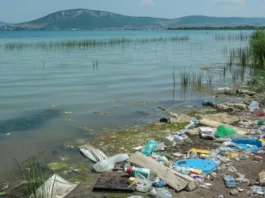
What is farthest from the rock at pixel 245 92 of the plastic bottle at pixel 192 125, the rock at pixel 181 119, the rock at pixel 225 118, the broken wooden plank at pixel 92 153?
the broken wooden plank at pixel 92 153

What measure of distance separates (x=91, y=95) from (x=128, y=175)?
26.3 feet

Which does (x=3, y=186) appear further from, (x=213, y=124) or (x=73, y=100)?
(x=73, y=100)

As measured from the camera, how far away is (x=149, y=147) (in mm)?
7195

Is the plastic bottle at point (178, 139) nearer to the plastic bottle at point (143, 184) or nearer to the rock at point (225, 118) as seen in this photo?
the rock at point (225, 118)

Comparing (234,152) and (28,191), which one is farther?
(234,152)

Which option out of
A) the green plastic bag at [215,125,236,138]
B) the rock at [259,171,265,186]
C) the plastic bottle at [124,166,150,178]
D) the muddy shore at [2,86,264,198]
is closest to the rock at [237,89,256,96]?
the muddy shore at [2,86,264,198]

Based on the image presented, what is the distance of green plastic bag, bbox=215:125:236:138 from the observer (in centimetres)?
788

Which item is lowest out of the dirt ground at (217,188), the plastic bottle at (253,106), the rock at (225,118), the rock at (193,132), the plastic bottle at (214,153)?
the dirt ground at (217,188)

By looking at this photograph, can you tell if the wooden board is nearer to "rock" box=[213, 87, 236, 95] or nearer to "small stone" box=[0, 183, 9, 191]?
"small stone" box=[0, 183, 9, 191]

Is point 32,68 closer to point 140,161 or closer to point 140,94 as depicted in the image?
point 140,94

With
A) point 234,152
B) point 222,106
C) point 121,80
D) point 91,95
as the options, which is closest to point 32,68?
point 121,80

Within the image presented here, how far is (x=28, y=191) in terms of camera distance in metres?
4.51

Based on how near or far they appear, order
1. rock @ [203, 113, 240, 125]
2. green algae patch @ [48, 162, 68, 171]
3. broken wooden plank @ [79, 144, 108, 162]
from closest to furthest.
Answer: green algae patch @ [48, 162, 68, 171] → broken wooden plank @ [79, 144, 108, 162] → rock @ [203, 113, 240, 125]

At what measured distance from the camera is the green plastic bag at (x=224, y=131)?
310 inches
